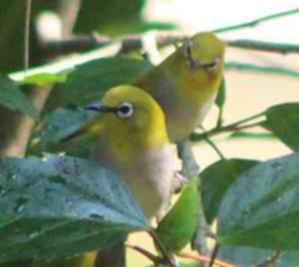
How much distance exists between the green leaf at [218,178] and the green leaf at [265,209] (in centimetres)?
25

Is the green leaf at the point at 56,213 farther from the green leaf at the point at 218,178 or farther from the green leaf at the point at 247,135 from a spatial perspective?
the green leaf at the point at 247,135

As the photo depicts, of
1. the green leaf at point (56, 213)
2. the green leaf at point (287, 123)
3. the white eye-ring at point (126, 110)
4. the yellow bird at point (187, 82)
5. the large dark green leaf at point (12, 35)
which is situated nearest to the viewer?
the green leaf at point (56, 213)

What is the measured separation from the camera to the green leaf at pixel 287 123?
0.88 metres

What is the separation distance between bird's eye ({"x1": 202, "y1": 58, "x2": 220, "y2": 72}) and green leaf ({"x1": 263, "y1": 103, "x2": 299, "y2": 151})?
0.21 m

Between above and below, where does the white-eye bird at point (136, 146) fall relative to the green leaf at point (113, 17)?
above

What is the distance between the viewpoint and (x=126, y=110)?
2.47 ft

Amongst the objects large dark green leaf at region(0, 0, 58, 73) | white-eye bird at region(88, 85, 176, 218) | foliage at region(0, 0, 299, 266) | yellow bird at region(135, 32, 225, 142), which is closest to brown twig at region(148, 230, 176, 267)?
foliage at region(0, 0, 299, 266)

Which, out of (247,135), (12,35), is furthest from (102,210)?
(12,35)

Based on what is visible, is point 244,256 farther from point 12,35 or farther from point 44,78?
point 12,35

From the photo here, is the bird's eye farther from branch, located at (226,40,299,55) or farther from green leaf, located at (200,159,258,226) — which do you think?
green leaf, located at (200,159,258,226)

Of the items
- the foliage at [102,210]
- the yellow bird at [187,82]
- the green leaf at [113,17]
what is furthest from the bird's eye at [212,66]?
the foliage at [102,210]

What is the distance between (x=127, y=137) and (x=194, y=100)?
0.46m

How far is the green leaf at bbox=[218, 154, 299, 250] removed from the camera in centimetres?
60

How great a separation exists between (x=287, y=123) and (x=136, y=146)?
17 centimetres
